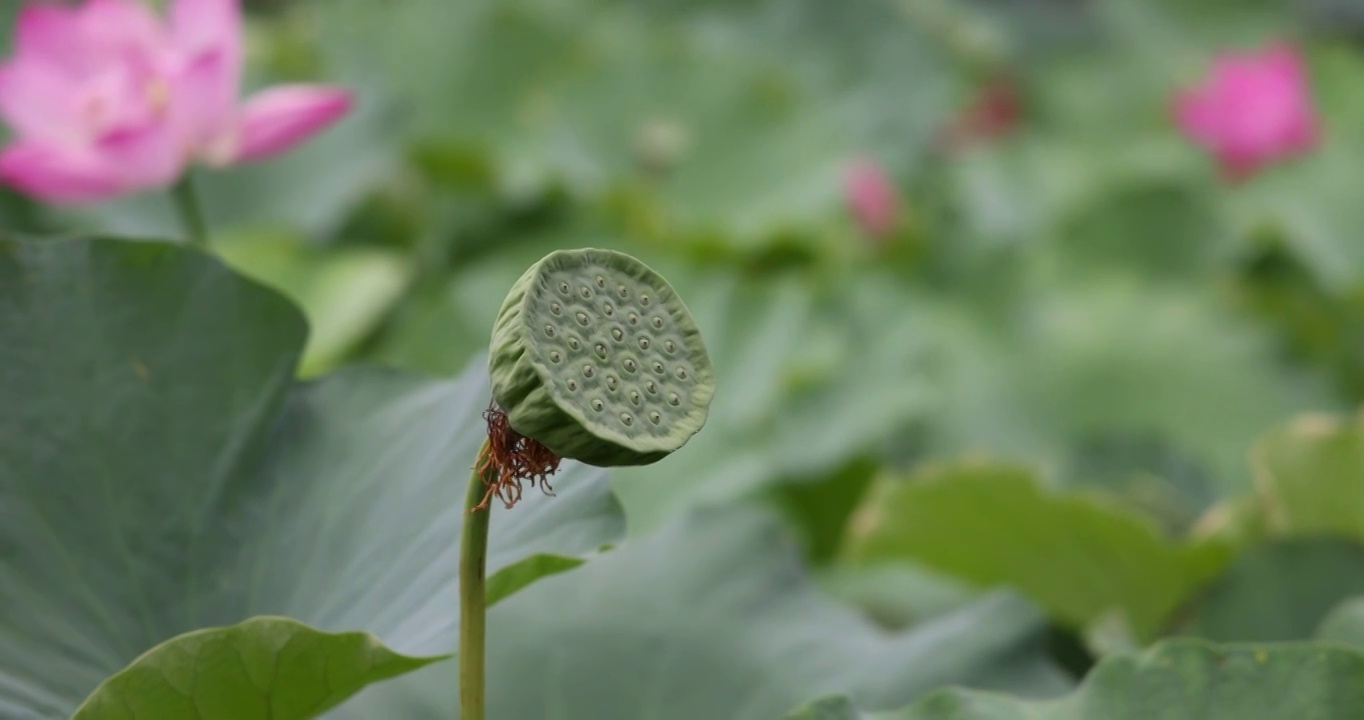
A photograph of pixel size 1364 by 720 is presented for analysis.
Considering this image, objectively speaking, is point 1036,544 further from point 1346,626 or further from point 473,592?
point 473,592

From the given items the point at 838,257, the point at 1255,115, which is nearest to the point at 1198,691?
the point at 838,257

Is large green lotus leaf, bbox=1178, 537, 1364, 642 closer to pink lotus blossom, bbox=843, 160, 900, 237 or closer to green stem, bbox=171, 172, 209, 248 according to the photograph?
green stem, bbox=171, 172, 209, 248

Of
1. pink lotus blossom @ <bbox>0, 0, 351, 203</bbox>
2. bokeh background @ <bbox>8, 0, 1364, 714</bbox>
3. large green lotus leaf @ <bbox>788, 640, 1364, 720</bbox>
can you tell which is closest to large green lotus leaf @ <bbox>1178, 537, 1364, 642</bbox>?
bokeh background @ <bbox>8, 0, 1364, 714</bbox>

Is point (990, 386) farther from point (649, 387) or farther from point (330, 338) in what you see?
point (649, 387)

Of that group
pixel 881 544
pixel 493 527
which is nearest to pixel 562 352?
pixel 493 527

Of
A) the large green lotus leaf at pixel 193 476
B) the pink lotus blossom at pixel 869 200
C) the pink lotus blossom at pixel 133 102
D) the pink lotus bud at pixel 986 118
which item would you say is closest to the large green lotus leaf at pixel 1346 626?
the large green lotus leaf at pixel 193 476
